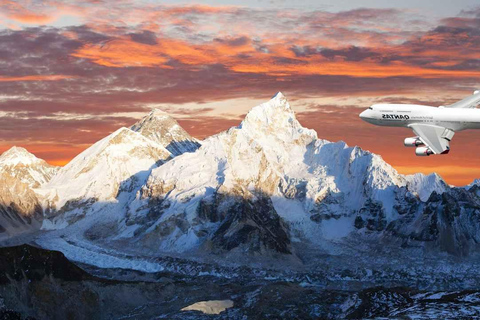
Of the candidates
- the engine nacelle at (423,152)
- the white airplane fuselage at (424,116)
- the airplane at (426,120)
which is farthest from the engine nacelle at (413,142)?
the white airplane fuselage at (424,116)

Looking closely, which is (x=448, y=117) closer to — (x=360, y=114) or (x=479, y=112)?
(x=479, y=112)

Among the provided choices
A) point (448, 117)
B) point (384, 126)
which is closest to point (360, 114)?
point (384, 126)

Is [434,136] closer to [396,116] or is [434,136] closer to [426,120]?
[426,120]

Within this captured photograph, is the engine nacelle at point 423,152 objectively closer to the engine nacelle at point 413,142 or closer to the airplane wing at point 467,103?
the engine nacelle at point 413,142

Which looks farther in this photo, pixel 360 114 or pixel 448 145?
pixel 360 114

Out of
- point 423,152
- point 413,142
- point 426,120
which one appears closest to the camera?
point 423,152

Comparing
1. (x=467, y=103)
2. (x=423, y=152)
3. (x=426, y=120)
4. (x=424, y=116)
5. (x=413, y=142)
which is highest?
(x=467, y=103)

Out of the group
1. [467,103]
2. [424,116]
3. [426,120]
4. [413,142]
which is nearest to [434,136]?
[426,120]
